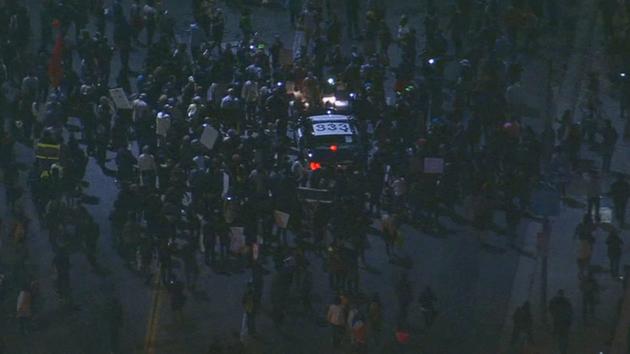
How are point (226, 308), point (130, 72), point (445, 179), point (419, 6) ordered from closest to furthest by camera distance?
1. point (226, 308)
2. point (445, 179)
3. point (130, 72)
4. point (419, 6)

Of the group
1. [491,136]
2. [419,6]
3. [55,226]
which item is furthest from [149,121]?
[419,6]

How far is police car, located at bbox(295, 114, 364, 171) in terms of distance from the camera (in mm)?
49344

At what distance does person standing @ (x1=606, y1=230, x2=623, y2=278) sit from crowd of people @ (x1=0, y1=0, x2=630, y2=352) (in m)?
0.06

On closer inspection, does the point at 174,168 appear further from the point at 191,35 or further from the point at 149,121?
the point at 191,35

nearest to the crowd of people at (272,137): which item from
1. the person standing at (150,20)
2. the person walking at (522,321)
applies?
the person standing at (150,20)

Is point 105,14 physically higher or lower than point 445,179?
higher

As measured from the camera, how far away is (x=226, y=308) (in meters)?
44.2

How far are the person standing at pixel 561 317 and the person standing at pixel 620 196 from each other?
584cm

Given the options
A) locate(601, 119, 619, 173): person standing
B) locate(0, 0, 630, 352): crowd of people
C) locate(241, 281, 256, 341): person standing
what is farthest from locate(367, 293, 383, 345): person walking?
locate(601, 119, 619, 173): person standing

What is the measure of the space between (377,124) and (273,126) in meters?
2.47

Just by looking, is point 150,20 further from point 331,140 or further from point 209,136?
point 209,136

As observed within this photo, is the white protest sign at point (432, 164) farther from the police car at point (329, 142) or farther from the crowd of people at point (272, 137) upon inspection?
the police car at point (329, 142)

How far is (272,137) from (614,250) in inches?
354

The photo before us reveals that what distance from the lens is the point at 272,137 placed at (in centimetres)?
4950
